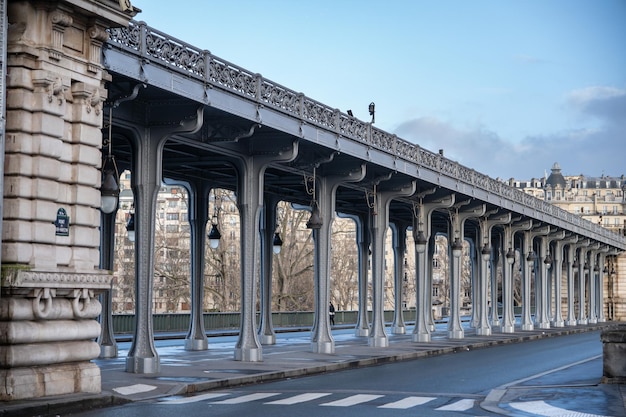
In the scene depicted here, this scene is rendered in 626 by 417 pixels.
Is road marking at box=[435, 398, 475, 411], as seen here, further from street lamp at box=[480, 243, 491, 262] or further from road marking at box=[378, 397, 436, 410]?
street lamp at box=[480, 243, 491, 262]

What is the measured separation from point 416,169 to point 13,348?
78.5 ft

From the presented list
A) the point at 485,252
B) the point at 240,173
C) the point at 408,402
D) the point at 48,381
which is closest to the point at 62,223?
the point at 48,381

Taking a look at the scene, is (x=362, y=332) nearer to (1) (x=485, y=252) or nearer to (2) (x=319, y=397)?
(1) (x=485, y=252)

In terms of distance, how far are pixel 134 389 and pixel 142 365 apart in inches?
137

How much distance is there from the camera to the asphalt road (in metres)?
17.4

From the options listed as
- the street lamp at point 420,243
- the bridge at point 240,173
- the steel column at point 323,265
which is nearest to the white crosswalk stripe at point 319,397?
the bridge at point 240,173

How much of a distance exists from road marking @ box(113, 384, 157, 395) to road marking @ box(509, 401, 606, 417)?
271 inches

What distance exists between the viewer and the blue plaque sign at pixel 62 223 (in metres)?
18.0

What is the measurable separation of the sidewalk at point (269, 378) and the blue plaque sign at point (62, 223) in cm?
277

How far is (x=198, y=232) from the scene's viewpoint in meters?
34.1

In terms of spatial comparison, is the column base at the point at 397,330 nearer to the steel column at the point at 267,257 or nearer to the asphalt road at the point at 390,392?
the steel column at the point at 267,257

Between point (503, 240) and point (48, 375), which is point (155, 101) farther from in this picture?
point (503, 240)

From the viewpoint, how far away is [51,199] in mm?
17766

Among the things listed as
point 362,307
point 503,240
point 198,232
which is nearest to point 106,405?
point 198,232
